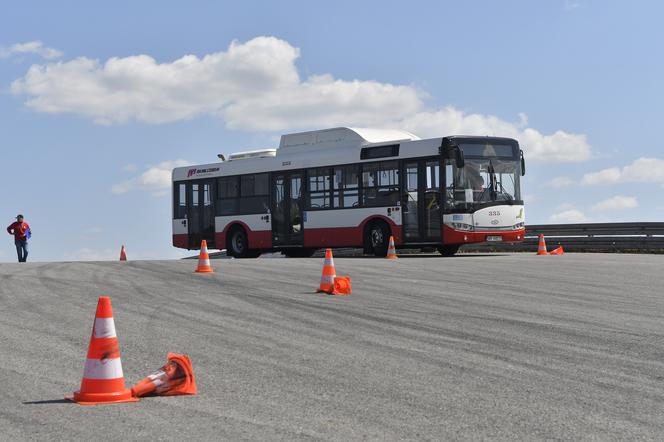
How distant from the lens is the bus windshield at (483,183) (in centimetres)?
2412

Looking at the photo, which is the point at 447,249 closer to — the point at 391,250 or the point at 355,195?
the point at 391,250

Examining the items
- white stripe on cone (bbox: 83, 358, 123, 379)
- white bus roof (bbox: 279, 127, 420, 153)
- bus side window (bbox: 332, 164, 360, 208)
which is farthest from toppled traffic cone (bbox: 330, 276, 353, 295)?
bus side window (bbox: 332, 164, 360, 208)

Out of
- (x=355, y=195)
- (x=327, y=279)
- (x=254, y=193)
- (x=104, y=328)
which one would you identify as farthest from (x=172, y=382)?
(x=254, y=193)

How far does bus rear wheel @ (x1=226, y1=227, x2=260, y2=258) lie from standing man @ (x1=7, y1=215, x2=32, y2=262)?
6207mm

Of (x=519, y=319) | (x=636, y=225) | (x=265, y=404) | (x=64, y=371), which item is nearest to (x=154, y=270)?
(x=519, y=319)

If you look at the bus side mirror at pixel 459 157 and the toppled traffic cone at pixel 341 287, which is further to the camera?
the bus side mirror at pixel 459 157

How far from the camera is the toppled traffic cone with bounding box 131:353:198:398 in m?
6.25

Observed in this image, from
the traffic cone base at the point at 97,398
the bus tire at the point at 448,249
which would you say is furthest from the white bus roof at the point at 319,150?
the traffic cone base at the point at 97,398

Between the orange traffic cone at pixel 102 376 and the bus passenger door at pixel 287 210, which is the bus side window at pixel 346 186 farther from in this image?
the orange traffic cone at pixel 102 376

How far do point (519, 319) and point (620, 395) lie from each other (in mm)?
4278

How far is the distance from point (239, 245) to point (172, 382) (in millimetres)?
23550

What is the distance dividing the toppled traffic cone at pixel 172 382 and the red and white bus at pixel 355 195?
711 inches

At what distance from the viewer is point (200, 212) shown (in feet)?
101

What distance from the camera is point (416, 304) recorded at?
1211 centimetres
